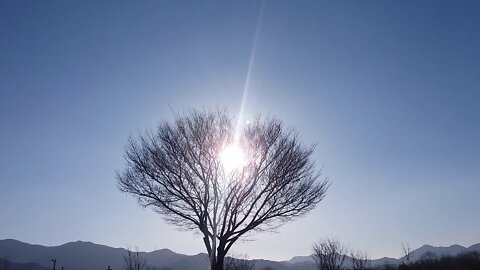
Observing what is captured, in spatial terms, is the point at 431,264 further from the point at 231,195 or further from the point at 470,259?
the point at 231,195

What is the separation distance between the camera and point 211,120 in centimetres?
1956

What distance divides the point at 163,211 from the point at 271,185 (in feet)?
17.0

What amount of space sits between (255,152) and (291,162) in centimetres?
169

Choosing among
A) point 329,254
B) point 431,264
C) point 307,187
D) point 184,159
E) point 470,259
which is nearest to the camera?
point 184,159

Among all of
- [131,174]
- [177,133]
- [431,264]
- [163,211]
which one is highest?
[177,133]

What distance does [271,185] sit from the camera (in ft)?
66.4

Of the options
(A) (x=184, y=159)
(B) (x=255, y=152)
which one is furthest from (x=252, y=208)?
(A) (x=184, y=159)

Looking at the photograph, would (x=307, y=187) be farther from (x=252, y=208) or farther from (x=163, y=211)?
(x=163, y=211)

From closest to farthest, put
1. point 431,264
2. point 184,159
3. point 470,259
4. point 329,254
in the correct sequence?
point 184,159 < point 431,264 < point 470,259 < point 329,254

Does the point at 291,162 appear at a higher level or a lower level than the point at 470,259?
higher

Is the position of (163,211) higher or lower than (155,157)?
lower

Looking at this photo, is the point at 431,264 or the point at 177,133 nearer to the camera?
the point at 177,133

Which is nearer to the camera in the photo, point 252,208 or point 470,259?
point 252,208

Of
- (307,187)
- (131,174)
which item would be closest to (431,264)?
(307,187)
